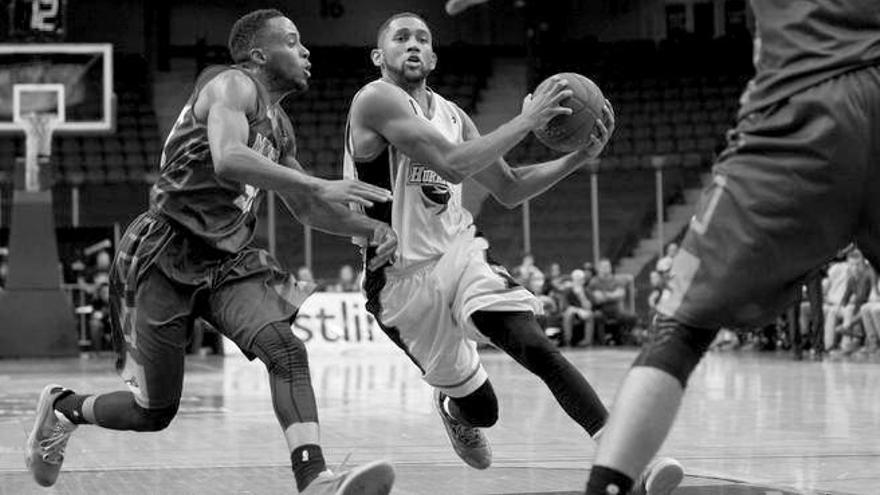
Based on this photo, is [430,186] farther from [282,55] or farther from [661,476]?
[661,476]

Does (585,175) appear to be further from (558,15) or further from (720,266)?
(720,266)

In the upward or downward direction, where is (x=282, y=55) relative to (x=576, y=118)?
upward

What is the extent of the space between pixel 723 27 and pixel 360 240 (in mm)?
25878

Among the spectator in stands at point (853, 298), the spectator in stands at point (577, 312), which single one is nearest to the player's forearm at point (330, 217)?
the spectator in stands at point (853, 298)

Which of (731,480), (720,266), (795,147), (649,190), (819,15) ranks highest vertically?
(819,15)

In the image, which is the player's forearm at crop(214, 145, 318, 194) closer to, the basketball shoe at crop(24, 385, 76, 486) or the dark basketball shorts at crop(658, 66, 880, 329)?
the basketball shoe at crop(24, 385, 76, 486)

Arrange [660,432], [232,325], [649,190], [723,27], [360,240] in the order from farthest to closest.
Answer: [723,27] < [649,190] < [360,240] < [232,325] < [660,432]

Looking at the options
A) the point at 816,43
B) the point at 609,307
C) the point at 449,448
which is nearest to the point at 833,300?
the point at 609,307

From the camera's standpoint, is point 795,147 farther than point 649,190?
No

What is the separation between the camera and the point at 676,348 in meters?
3.36

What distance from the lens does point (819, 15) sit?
11.1 ft

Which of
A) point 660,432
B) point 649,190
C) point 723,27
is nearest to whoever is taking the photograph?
point 660,432

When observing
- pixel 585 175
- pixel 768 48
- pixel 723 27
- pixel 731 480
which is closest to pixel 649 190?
pixel 585 175

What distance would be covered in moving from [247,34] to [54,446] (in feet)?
5.91
